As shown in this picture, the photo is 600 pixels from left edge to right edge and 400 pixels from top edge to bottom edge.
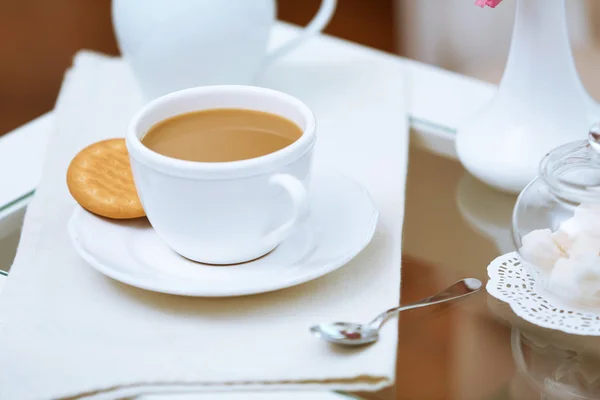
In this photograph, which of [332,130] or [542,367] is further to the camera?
[332,130]

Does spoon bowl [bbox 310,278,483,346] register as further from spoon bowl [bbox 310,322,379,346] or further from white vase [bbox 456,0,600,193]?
white vase [bbox 456,0,600,193]

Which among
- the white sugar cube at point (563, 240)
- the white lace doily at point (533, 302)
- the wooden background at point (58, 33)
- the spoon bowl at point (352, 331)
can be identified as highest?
the white sugar cube at point (563, 240)

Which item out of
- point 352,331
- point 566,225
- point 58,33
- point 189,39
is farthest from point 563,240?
point 58,33

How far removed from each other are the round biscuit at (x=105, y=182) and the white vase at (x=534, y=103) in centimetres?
27

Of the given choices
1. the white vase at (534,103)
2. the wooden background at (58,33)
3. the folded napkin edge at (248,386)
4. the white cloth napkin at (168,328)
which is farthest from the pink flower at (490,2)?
the wooden background at (58,33)

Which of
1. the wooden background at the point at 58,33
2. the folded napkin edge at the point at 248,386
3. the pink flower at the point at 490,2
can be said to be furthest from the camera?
the wooden background at the point at 58,33

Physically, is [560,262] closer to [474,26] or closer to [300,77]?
[300,77]

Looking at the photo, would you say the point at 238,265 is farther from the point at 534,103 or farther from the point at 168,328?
the point at 534,103

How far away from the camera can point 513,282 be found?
573 mm

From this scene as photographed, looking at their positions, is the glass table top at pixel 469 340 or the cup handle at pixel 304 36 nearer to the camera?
the glass table top at pixel 469 340

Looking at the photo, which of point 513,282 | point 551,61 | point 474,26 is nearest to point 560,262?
point 513,282

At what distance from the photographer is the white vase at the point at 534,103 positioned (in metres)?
0.65

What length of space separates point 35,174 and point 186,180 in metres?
0.28

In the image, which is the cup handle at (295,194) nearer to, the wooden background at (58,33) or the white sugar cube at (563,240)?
the white sugar cube at (563,240)
